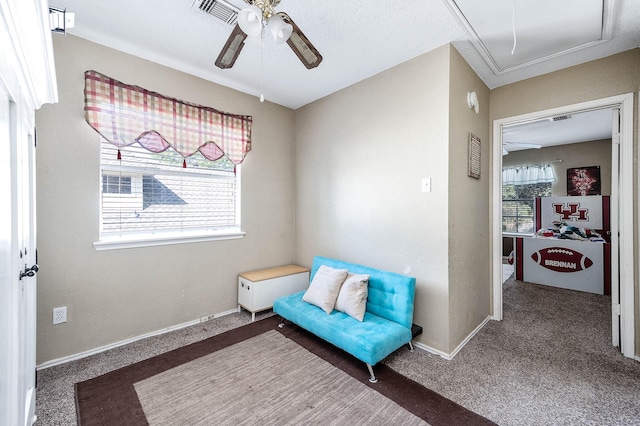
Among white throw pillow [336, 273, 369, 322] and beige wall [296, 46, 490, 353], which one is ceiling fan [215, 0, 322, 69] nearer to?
beige wall [296, 46, 490, 353]

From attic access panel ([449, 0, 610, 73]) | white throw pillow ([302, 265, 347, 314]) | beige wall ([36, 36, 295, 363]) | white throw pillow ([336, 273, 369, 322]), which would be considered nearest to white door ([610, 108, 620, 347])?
attic access panel ([449, 0, 610, 73])

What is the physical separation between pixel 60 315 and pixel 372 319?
2404 millimetres

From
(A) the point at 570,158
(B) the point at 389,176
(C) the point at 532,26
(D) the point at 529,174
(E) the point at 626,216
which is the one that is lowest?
(E) the point at 626,216

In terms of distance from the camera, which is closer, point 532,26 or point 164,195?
point 532,26

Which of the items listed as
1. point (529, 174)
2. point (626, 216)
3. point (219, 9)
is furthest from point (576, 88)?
point (529, 174)

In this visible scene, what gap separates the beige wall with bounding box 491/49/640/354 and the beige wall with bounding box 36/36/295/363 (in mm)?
2739

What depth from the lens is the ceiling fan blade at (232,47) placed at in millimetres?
1447

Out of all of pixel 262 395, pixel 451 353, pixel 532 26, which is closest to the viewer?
pixel 262 395

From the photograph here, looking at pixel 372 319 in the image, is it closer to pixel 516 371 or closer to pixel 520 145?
pixel 516 371

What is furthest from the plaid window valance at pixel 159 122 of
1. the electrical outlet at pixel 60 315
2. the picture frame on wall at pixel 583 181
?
the picture frame on wall at pixel 583 181

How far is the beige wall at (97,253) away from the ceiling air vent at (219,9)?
0.98 m

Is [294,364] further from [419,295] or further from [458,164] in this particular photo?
[458,164]

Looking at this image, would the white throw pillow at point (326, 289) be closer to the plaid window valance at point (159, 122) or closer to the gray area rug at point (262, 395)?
the gray area rug at point (262, 395)

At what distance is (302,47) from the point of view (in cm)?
151
